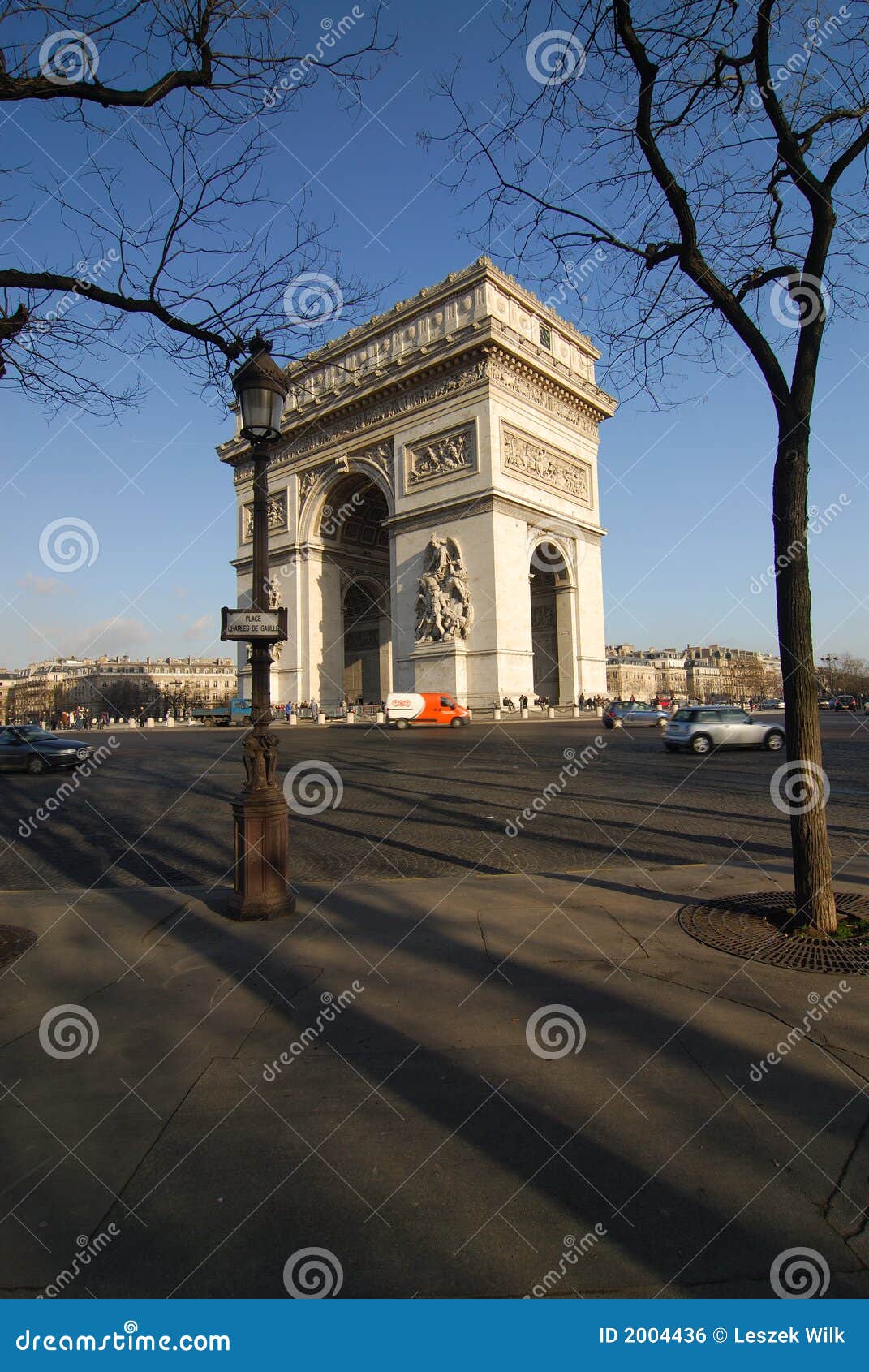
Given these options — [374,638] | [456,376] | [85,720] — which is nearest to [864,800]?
[456,376]

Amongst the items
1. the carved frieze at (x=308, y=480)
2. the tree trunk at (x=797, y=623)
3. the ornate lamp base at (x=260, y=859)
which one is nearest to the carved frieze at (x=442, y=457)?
the carved frieze at (x=308, y=480)

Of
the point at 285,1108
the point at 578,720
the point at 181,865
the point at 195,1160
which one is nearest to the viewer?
the point at 195,1160

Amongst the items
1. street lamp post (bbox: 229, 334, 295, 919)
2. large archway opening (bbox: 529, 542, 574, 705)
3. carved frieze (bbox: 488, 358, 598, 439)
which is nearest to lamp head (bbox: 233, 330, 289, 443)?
street lamp post (bbox: 229, 334, 295, 919)

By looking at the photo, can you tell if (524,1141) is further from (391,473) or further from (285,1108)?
(391,473)

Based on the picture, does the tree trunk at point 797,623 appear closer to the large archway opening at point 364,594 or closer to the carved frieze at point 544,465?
the carved frieze at point 544,465

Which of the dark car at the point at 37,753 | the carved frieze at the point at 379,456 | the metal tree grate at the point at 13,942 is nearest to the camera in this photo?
Answer: the metal tree grate at the point at 13,942

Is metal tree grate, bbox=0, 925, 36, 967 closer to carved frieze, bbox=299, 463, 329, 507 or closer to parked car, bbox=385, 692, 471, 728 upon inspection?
parked car, bbox=385, 692, 471, 728
